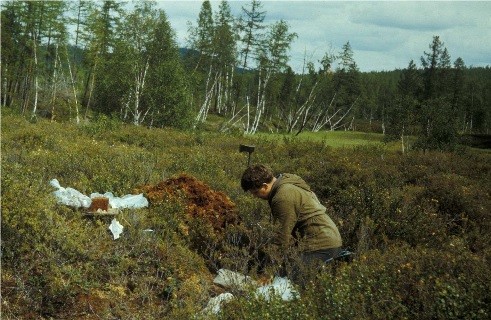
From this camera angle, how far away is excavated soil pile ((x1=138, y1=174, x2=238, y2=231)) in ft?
23.7

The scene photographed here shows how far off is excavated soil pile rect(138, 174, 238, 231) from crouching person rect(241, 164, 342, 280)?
144 cm

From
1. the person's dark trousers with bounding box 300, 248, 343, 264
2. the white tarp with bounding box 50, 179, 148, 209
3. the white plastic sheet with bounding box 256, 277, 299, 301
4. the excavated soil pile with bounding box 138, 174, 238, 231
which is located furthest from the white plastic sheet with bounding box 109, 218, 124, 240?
the person's dark trousers with bounding box 300, 248, 343, 264

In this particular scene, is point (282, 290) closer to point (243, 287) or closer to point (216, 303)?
point (243, 287)

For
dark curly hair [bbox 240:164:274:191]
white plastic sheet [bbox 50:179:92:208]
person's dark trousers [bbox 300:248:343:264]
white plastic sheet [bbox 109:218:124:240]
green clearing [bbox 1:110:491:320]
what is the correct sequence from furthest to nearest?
1. white plastic sheet [bbox 50:179:92:208]
2. white plastic sheet [bbox 109:218:124:240]
3. dark curly hair [bbox 240:164:274:191]
4. person's dark trousers [bbox 300:248:343:264]
5. green clearing [bbox 1:110:491:320]

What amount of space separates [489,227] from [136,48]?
34.8m

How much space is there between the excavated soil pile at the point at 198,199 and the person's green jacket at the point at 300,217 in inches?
59.2

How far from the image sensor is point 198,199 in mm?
7668

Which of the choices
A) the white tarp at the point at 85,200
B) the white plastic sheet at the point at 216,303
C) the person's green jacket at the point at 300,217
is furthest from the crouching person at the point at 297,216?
the white tarp at the point at 85,200

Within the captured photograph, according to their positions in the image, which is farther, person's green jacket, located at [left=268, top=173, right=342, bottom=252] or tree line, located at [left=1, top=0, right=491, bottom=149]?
tree line, located at [left=1, top=0, right=491, bottom=149]

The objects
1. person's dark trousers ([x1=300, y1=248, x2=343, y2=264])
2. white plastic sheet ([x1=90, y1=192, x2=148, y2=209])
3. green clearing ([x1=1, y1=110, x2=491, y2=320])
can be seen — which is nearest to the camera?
green clearing ([x1=1, y1=110, x2=491, y2=320])

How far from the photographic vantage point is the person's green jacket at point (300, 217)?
18.3ft

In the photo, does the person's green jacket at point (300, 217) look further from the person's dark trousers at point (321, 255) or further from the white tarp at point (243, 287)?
the white tarp at point (243, 287)

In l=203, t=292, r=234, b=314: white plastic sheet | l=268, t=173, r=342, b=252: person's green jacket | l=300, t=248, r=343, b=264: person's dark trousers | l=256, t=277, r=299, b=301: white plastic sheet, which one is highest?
l=268, t=173, r=342, b=252: person's green jacket

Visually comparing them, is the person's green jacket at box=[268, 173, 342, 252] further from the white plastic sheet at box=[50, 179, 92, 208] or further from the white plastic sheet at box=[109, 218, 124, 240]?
the white plastic sheet at box=[50, 179, 92, 208]
